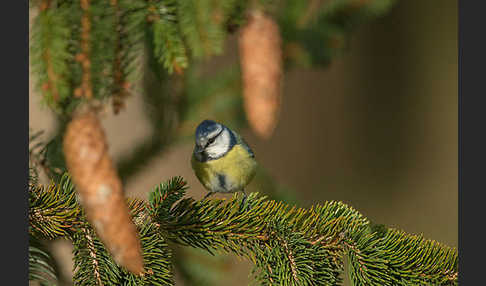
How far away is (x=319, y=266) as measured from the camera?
1.96 ft

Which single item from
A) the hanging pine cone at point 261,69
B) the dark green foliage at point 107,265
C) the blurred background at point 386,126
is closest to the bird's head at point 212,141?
the hanging pine cone at point 261,69

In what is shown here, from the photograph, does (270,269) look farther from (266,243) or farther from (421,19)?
(421,19)

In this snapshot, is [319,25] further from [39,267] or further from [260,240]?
[39,267]

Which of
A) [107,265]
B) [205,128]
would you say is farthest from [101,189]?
[205,128]

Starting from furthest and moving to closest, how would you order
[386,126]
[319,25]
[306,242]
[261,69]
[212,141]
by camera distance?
[386,126] < [319,25] < [212,141] < [261,69] < [306,242]

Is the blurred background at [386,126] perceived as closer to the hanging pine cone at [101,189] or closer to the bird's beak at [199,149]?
the bird's beak at [199,149]

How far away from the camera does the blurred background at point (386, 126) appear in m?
2.26

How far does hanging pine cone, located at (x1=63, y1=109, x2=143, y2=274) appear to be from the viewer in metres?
0.47

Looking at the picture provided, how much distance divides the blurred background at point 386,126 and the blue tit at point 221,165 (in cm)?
107

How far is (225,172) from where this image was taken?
974 millimetres

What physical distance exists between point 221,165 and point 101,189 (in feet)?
1.69

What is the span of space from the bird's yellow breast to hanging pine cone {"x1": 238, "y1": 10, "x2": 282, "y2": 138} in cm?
17

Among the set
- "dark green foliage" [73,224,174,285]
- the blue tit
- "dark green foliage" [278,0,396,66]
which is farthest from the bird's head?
"dark green foliage" [73,224,174,285]

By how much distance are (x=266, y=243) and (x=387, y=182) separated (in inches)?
80.0
